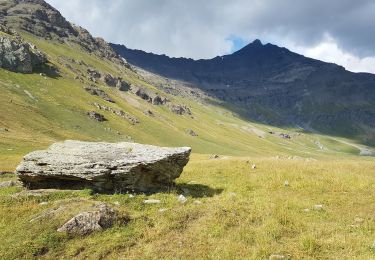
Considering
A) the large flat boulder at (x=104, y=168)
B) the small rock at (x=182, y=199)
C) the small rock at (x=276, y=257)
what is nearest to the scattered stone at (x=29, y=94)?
the large flat boulder at (x=104, y=168)

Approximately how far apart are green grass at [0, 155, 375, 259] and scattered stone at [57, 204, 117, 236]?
0.40 metres

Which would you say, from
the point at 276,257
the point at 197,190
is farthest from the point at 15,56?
the point at 276,257

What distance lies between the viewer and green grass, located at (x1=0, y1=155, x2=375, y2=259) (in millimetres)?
15781

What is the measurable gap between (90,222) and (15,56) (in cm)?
17844

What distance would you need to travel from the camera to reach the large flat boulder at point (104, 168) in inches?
951

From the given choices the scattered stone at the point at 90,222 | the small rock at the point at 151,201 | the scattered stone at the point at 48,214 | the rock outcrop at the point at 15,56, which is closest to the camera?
the scattered stone at the point at 90,222

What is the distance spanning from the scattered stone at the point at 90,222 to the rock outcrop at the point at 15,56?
17195 cm

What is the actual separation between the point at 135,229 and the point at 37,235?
13.4 feet

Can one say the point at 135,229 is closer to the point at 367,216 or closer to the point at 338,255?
the point at 338,255

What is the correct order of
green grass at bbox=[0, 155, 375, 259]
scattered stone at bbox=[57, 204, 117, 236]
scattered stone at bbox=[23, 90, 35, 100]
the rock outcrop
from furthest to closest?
the rock outcrop → scattered stone at bbox=[23, 90, 35, 100] → scattered stone at bbox=[57, 204, 117, 236] → green grass at bbox=[0, 155, 375, 259]

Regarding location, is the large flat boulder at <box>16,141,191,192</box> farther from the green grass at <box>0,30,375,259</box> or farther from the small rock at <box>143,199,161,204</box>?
the small rock at <box>143,199,161,204</box>

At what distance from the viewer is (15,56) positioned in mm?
177500

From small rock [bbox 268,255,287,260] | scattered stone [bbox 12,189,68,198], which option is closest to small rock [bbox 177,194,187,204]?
scattered stone [bbox 12,189,68,198]

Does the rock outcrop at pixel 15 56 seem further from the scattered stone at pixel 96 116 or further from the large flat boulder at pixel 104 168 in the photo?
the large flat boulder at pixel 104 168
